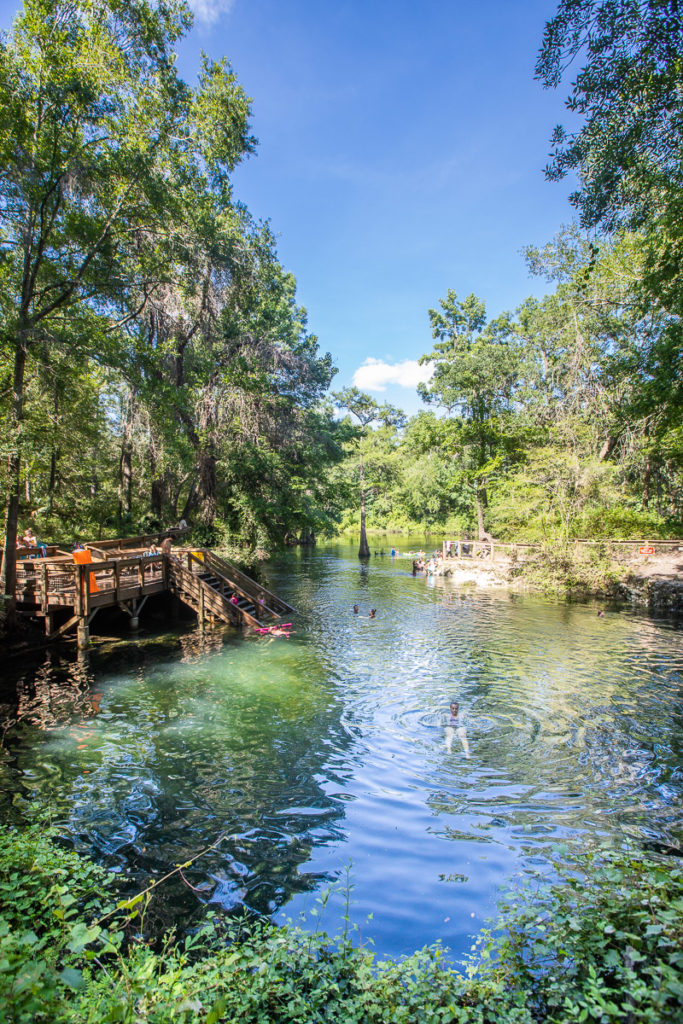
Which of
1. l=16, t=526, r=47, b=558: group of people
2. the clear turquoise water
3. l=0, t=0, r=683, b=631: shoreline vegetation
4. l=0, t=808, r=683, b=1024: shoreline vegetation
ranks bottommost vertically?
the clear turquoise water

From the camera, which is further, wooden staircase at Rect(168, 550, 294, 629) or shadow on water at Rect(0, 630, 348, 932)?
wooden staircase at Rect(168, 550, 294, 629)

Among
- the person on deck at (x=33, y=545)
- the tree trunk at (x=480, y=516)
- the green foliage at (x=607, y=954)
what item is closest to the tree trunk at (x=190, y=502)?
the person on deck at (x=33, y=545)

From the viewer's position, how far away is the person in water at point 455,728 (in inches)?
357

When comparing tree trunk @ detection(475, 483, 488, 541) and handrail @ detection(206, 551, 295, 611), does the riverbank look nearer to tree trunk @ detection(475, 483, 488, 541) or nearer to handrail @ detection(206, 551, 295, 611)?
tree trunk @ detection(475, 483, 488, 541)

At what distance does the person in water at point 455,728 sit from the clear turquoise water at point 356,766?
0.41 feet

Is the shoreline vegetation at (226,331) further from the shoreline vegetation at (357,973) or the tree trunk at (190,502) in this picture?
the shoreline vegetation at (357,973)

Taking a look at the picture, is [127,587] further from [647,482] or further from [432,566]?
[647,482]

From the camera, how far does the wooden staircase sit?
18.6 metres

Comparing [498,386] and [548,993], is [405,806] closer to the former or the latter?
[548,993]

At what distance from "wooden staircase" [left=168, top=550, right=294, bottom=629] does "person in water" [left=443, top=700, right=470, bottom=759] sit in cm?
937

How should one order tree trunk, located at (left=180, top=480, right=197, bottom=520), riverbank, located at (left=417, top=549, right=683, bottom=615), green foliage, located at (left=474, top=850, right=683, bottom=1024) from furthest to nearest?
tree trunk, located at (left=180, top=480, right=197, bottom=520)
riverbank, located at (left=417, top=549, right=683, bottom=615)
green foliage, located at (left=474, top=850, right=683, bottom=1024)

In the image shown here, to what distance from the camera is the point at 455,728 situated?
9703 mm

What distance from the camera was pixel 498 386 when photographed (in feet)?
116

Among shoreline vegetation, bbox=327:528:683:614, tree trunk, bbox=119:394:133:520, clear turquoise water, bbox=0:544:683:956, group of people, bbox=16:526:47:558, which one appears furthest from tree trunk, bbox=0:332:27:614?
shoreline vegetation, bbox=327:528:683:614
